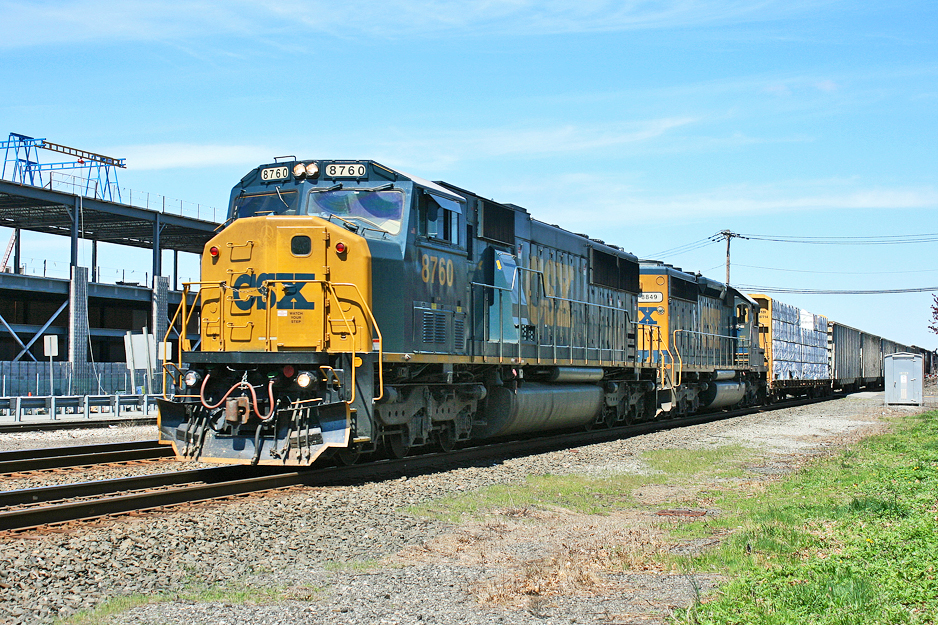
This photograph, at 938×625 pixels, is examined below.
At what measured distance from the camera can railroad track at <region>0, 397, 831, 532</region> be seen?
7.42 metres

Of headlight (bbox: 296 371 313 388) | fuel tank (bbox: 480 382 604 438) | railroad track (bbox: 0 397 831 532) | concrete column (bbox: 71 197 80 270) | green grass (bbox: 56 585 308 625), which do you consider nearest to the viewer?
green grass (bbox: 56 585 308 625)

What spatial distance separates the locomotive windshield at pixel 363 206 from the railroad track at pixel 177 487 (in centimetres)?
306

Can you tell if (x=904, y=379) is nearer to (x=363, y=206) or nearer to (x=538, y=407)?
(x=538, y=407)

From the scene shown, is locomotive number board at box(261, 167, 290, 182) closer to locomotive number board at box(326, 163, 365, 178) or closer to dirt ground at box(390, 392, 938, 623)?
locomotive number board at box(326, 163, 365, 178)

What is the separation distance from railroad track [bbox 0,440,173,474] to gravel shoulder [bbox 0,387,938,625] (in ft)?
13.4

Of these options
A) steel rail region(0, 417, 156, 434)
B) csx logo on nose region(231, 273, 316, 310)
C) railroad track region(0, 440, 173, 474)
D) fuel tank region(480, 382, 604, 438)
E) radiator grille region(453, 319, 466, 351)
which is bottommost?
steel rail region(0, 417, 156, 434)

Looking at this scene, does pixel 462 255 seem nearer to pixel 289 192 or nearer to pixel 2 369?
pixel 289 192

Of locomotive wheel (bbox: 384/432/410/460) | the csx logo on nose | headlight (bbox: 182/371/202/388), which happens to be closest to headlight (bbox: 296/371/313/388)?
the csx logo on nose

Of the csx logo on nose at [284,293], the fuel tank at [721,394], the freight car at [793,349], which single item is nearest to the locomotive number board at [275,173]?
the csx logo on nose at [284,293]

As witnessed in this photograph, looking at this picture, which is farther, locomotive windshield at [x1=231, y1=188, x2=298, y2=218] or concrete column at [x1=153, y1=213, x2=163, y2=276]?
concrete column at [x1=153, y1=213, x2=163, y2=276]

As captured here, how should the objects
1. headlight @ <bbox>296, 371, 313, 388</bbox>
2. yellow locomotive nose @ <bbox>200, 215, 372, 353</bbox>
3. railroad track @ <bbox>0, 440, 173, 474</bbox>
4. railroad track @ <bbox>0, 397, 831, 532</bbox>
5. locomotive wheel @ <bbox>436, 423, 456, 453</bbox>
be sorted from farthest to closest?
locomotive wheel @ <bbox>436, 423, 456, 453</bbox> < railroad track @ <bbox>0, 440, 173, 474</bbox> < yellow locomotive nose @ <bbox>200, 215, 372, 353</bbox> < headlight @ <bbox>296, 371, 313, 388</bbox> < railroad track @ <bbox>0, 397, 831, 532</bbox>

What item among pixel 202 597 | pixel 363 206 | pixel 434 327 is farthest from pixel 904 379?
pixel 202 597

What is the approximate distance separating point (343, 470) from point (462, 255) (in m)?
3.59

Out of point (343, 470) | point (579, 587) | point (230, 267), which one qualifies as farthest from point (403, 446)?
point (579, 587)
